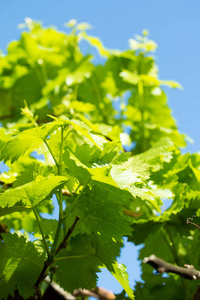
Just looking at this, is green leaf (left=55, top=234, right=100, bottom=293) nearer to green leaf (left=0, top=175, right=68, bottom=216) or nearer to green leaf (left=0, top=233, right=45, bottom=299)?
green leaf (left=0, top=233, right=45, bottom=299)

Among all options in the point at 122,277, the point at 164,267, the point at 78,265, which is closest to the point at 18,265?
the point at 78,265

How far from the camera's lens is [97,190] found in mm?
816

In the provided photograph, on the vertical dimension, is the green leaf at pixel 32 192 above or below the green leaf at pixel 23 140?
below

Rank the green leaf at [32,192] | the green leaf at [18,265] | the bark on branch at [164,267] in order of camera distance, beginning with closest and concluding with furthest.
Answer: the bark on branch at [164,267] → the green leaf at [32,192] → the green leaf at [18,265]

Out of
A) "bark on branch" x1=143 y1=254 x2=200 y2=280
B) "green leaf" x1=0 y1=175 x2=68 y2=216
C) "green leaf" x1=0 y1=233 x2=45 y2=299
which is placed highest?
"green leaf" x1=0 y1=175 x2=68 y2=216

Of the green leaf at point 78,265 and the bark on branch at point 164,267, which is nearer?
the bark on branch at point 164,267

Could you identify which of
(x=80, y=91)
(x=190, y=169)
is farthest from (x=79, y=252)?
(x=80, y=91)

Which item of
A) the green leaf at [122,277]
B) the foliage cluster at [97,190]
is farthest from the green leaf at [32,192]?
the green leaf at [122,277]

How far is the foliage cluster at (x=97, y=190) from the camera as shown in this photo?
0.81 meters

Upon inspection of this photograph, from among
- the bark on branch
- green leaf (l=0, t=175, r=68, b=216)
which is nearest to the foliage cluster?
green leaf (l=0, t=175, r=68, b=216)

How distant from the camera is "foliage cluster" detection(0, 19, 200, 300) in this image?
808mm

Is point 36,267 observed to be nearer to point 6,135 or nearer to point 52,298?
point 6,135

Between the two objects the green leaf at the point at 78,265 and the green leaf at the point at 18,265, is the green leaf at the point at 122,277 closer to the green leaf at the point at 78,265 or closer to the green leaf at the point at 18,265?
the green leaf at the point at 78,265

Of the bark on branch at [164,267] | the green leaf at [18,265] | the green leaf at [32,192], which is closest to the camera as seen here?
the bark on branch at [164,267]
